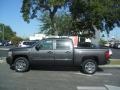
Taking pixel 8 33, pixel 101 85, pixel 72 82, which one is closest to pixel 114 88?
pixel 101 85

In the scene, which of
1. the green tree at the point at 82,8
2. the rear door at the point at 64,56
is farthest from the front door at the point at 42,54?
the green tree at the point at 82,8

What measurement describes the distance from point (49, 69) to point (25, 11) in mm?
13412

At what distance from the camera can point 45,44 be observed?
17.9 m

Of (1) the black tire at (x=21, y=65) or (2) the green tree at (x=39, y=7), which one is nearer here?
(1) the black tire at (x=21, y=65)

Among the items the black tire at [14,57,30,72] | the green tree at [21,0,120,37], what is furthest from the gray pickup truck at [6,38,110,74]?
the green tree at [21,0,120,37]

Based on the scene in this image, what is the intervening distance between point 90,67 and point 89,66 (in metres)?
0.07

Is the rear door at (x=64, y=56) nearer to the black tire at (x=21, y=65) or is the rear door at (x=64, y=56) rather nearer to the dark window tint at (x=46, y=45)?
the dark window tint at (x=46, y=45)

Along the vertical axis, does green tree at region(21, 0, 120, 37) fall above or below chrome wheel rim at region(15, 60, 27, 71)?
above

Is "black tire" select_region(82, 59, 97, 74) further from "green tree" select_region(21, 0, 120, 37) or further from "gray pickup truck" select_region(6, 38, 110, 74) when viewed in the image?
"green tree" select_region(21, 0, 120, 37)

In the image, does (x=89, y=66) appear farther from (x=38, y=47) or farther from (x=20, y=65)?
(x=20, y=65)

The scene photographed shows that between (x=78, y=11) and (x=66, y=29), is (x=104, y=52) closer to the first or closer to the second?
(x=78, y=11)

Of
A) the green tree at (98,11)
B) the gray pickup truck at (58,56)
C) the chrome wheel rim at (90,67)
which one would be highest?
the green tree at (98,11)

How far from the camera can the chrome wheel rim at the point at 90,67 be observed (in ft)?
57.7

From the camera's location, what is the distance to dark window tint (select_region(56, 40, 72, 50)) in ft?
58.5
